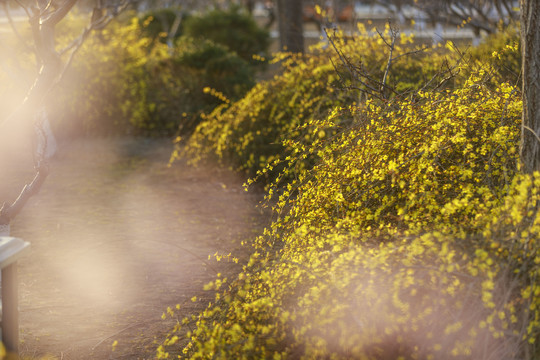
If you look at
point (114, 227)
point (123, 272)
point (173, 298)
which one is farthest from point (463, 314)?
point (114, 227)

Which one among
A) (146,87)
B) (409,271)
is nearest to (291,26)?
(146,87)

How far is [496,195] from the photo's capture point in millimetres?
3926

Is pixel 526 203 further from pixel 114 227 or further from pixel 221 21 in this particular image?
pixel 221 21

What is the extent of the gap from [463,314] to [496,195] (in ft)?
3.85

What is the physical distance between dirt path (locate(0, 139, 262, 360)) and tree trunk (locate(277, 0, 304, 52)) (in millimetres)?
3898

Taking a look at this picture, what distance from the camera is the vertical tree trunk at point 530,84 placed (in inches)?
134

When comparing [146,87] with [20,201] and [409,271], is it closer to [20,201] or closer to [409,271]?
[20,201]

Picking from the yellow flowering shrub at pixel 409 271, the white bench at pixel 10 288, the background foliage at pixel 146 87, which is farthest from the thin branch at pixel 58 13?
the background foliage at pixel 146 87

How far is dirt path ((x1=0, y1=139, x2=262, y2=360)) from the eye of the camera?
169 inches

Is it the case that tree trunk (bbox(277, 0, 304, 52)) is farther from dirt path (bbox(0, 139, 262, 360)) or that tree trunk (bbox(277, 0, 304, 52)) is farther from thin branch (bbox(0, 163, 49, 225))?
thin branch (bbox(0, 163, 49, 225))

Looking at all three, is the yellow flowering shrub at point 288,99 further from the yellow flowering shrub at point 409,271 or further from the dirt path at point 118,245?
the yellow flowering shrub at point 409,271

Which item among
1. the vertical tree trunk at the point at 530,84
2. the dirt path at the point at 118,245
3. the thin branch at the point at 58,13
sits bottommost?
the dirt path at the point at 118,245

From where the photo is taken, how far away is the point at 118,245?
19.9ft

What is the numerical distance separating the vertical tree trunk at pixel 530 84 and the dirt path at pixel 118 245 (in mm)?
2497
